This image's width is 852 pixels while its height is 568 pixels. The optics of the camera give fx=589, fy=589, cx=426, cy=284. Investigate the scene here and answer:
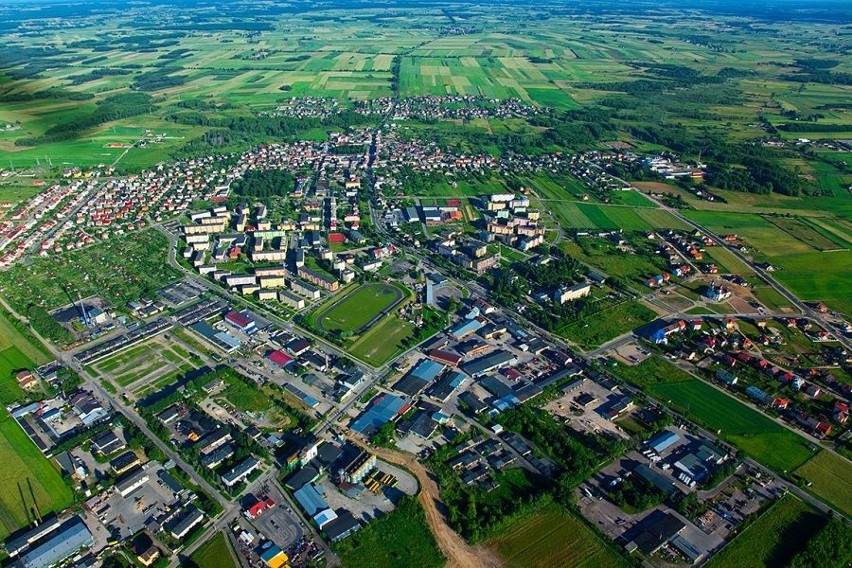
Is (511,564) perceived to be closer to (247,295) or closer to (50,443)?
(50,443)

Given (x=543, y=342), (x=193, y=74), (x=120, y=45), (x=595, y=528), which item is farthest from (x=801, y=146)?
(x=120, y=45)

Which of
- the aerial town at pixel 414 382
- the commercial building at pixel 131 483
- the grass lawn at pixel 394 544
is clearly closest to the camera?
the grass lawn at pixel 394 544

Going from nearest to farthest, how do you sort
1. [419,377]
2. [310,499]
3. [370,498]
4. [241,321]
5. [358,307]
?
[310,499], [370,498], [419,377], [241,321], [358,307]

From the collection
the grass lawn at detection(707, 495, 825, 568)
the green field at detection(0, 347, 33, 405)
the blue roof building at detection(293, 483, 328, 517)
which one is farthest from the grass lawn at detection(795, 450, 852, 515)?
the green field at detection(0, 347, 33, 405)

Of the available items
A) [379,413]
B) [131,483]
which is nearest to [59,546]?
[131,483]

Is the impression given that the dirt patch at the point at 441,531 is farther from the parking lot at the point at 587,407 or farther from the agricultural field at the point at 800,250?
the agricultural field at the point at 800,250

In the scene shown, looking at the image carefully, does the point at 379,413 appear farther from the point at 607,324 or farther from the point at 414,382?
the point at 607,324

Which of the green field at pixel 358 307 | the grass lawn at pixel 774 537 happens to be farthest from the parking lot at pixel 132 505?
the grass lawn at pixel 774 537
